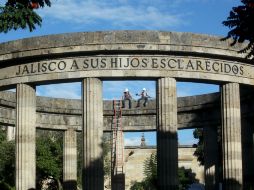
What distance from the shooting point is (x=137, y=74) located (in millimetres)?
36406

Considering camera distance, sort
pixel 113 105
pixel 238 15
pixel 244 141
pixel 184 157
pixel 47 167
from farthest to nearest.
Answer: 1. pixel 184 157
2. pixel 47 167
3. pixel 113 105
4. pixel 244 141
5. pixel 238 15

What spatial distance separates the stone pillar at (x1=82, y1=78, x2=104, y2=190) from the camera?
117 feet

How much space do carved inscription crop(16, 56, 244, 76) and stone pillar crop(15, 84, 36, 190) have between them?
4.65ft

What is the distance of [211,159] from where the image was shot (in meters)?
49.4

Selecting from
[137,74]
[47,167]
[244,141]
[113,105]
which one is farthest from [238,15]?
[47,167]

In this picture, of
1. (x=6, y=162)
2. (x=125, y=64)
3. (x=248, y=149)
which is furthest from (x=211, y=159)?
(x=6, y=162)

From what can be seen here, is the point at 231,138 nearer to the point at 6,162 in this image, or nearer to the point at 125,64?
the point at 125,64

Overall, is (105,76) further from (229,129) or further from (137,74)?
(229,129)

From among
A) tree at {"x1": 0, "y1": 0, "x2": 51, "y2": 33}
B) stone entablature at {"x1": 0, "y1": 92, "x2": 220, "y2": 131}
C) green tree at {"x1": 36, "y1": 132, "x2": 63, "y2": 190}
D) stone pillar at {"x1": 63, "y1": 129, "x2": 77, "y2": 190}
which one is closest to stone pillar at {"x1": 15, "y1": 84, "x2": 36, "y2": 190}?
stone entablature at {"x1": 0, "y1": 92, "x2": 220, "y2": 131}

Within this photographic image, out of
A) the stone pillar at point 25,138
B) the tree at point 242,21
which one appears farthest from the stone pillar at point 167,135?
the tree at point 242,21

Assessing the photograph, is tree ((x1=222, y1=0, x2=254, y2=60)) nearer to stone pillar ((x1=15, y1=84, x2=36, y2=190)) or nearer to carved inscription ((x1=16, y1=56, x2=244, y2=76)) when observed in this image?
carved inscription ((x1=16, y1=56, x2=244, y2=76))

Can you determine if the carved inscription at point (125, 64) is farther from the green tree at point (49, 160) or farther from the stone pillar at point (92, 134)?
the green tree at point (49, 160)

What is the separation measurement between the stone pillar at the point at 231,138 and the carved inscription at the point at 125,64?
1525 millimetres

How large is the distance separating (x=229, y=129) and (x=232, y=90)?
2400 millimetres
